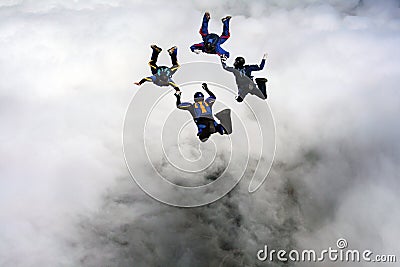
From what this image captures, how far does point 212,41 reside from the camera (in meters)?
20.7

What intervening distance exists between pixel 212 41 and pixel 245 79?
9.00 ft

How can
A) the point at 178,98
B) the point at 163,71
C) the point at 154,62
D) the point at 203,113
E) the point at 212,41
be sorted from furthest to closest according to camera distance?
the point at 212,41 → the point at 203,113 → the point at 178,98 → the point at 154,62 → the point at 163,71

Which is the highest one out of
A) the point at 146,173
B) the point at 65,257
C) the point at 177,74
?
the point at 65,257

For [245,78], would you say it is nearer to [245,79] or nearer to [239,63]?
[245,79]

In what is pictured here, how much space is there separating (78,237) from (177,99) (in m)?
176

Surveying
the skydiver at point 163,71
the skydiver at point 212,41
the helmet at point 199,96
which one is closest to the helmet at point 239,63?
the skydiver at point 212,41

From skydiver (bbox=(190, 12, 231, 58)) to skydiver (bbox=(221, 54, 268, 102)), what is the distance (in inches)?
27.8

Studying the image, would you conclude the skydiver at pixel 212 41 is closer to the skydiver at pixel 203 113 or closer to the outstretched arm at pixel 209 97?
the outstretched arm at pixel 209 97

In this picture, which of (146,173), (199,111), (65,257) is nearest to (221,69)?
(199,111)

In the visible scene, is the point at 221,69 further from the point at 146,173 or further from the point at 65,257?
the point at 65,257

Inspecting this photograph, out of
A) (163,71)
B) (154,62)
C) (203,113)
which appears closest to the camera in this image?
(163,71)

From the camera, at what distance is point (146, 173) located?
3216 cm

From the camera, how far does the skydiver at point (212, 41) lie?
2037 centimetres

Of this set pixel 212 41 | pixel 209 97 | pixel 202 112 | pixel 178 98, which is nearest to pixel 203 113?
pixel 202 112
